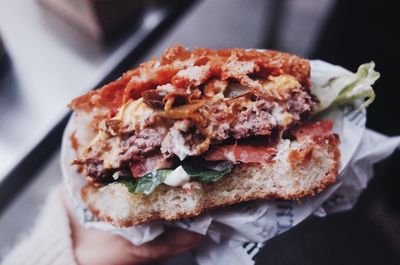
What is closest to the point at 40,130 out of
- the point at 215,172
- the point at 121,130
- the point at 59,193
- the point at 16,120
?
the point at 16,120

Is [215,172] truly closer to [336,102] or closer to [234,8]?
[336,102]

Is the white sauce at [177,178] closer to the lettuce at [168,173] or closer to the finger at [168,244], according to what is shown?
the lettuce at [168,173]

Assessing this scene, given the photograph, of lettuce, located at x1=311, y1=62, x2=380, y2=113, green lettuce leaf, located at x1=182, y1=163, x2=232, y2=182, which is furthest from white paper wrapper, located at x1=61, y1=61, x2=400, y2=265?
green lettuce leaf, located at x1=182, y1=163, x2=232, y2=182

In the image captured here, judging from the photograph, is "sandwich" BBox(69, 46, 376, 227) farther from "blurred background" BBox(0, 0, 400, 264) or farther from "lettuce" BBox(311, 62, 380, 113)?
"blurred background" BBox(0, 0, 400, 264)

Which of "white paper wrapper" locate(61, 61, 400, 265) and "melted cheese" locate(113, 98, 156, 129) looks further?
"white paper wrapper" locate(61, 61, 400, 265)

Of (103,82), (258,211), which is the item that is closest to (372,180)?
(258,211)

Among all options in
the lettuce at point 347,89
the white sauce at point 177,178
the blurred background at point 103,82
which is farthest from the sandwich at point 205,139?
the blurred background at point 103,82
